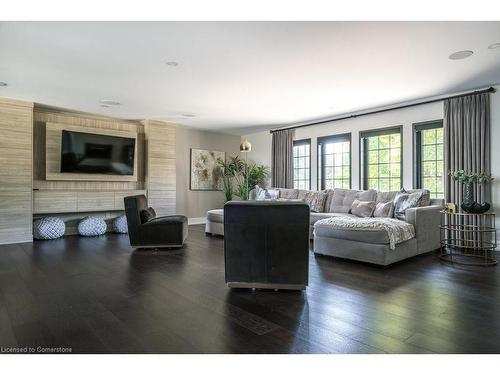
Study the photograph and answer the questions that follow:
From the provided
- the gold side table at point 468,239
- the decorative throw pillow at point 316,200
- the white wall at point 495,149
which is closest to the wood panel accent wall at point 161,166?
the decorative throw pillow at point 316,200

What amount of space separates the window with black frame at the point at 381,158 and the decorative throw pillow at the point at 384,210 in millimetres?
1051

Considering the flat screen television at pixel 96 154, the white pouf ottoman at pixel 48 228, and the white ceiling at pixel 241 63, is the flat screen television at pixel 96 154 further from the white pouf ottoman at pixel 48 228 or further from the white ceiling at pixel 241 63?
the white pouf ottoman at pixel 48 228

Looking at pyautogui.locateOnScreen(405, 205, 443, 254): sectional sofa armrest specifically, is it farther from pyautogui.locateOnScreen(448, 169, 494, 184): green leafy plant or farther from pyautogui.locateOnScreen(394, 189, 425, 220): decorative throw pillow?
pyautogui.locateOnScreen(448, 169, 494, 184): green leafy plant

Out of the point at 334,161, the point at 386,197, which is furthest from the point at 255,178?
the point at 386,197

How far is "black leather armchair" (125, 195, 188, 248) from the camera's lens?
4676 mm

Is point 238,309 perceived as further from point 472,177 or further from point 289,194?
point 289,194

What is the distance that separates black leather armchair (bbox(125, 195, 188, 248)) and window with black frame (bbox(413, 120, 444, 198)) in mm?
4258

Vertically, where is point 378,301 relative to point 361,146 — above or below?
A: below

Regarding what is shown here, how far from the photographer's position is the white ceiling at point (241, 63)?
286 centimetres

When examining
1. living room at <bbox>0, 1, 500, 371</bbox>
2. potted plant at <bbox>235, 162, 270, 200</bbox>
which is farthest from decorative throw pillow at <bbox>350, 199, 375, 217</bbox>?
potted plant at <bbox>235, 162, 270, 200</bbox>
